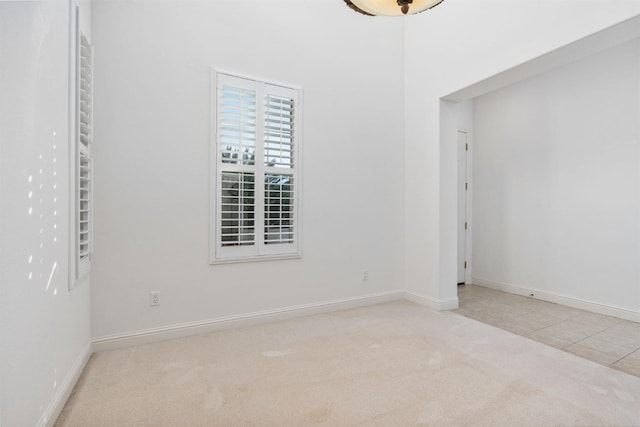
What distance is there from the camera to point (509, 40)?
9.78ft

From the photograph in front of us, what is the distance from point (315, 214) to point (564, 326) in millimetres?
2742

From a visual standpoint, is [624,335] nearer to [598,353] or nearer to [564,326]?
[564,326]

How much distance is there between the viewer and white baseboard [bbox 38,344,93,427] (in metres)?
1.69

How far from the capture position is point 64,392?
1.93 meters

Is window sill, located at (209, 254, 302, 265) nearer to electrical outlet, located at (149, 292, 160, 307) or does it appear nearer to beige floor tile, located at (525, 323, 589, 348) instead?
electrical outlet, located at (149, 292, 160, 307)

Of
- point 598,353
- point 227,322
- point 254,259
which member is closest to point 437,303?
point 598,353

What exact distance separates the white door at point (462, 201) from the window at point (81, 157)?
4.67 meters

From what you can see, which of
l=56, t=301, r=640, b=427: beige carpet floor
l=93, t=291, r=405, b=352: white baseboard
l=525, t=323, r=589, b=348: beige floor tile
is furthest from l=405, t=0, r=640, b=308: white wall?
l=56, t=301, r=640, b=427: beige carpet floor

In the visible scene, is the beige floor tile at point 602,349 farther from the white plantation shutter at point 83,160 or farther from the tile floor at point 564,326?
the white plantation shutter at point 83,160

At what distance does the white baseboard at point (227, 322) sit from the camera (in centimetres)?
273

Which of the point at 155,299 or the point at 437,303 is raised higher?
the point at 155,299

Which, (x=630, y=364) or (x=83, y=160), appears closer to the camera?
(x=83, y=160)

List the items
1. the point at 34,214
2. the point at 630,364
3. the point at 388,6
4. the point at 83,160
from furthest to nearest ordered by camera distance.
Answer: the point at 630,364
the point at 83,160
the point at 388,6
the point at 34,214

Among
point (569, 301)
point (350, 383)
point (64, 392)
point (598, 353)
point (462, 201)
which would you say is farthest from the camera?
point (462, 201)
